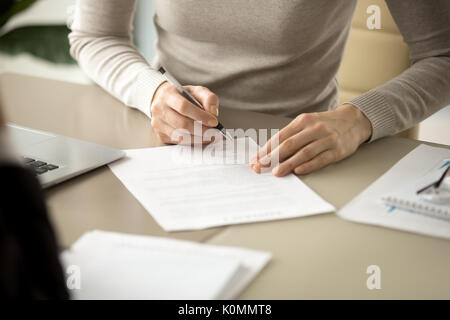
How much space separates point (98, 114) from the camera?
92 centimetres

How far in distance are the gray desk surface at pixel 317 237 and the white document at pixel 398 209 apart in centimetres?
1

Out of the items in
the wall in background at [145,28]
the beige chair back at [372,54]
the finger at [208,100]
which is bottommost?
the wall in background at [145,28]

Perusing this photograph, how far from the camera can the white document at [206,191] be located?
589 millimetres

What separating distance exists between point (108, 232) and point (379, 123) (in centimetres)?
49

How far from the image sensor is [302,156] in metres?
0.72

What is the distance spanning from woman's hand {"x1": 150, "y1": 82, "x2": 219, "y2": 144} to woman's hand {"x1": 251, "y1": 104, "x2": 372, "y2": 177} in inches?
4.7

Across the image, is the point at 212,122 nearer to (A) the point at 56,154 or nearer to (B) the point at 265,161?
(B) the point at 265,161

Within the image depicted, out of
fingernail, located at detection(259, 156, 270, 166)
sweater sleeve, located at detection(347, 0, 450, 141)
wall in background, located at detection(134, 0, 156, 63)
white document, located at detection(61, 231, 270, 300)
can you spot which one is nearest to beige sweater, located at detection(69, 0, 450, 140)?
sweater sleeve, located at detection(347, 0, 450, 141)

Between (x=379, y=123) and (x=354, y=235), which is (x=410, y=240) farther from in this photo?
(x=379, y=123)

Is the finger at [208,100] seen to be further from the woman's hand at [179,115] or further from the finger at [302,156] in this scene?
the finger at [302,156]

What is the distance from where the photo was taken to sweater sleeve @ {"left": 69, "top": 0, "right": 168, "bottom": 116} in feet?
3.21

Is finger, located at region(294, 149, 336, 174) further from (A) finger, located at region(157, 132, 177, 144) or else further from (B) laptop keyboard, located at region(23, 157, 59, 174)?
(B) laptop keyboard, located at region(23, 157, 59, 174)

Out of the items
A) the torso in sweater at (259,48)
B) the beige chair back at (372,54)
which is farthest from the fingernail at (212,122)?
the beige chair back at (372,54)
